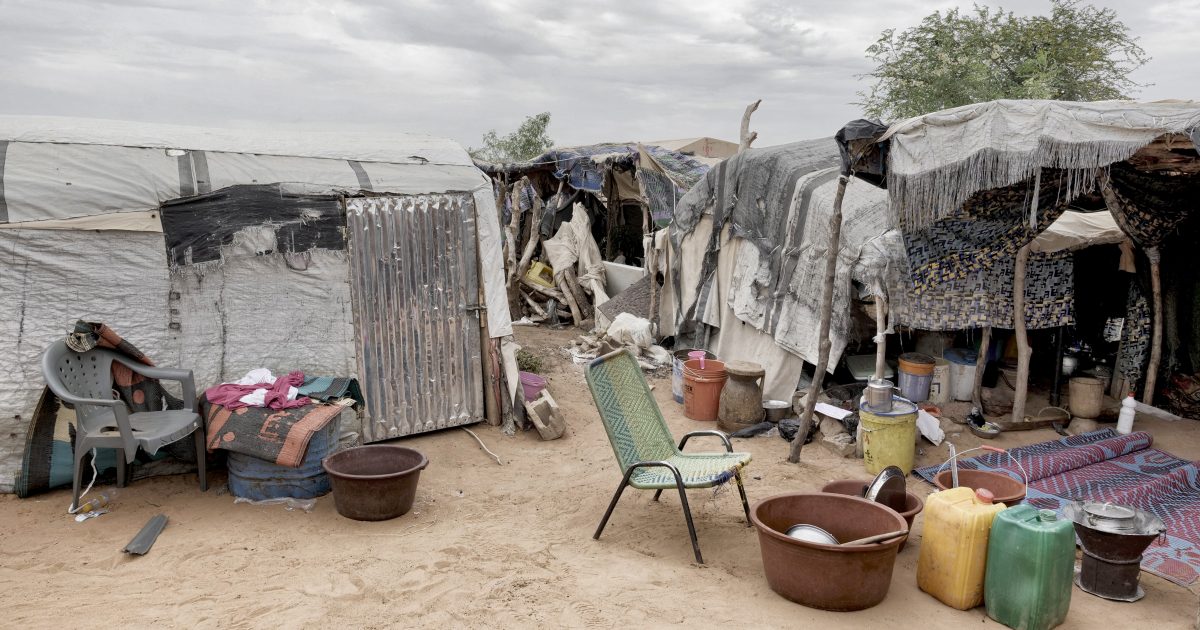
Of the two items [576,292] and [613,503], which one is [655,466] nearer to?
[613,503]

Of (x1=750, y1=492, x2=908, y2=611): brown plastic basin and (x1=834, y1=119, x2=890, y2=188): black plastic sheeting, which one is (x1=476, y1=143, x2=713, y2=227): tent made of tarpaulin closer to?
(x1=834, y1=119, x2=890, y2=188): black plastic sheeting

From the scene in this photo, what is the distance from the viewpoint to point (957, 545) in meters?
3.90

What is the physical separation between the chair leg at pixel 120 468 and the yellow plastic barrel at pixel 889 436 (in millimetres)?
5506

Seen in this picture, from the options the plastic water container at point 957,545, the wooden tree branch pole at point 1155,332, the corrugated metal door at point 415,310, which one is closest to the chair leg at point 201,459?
the corrugated metal door at point 415,310

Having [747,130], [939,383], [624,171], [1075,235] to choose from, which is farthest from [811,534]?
[624,171]

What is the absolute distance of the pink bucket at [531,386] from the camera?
24.4 feet

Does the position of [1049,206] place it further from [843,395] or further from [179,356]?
[179,356]

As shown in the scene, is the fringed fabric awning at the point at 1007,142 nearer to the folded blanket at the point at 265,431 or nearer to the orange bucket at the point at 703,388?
the orange bucket at the point at 703,388

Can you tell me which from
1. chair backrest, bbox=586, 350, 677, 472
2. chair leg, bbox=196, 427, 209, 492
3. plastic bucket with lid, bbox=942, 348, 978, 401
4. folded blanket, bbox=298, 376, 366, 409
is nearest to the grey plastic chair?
chair leg, bbox=196, 427, 209, 492

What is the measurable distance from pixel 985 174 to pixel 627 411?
296 cm

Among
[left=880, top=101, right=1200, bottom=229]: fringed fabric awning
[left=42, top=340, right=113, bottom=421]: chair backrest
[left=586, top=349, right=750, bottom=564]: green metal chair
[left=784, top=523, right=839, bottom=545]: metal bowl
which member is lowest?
[left=784, top=523, right=839, bottom=545]: metal bowl

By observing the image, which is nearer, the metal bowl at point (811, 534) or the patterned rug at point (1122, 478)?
the metal bowl at point (811, 534)

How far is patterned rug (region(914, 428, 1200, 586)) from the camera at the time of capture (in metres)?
4.90

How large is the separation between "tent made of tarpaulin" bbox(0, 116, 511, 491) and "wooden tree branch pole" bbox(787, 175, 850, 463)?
9.11 feet
